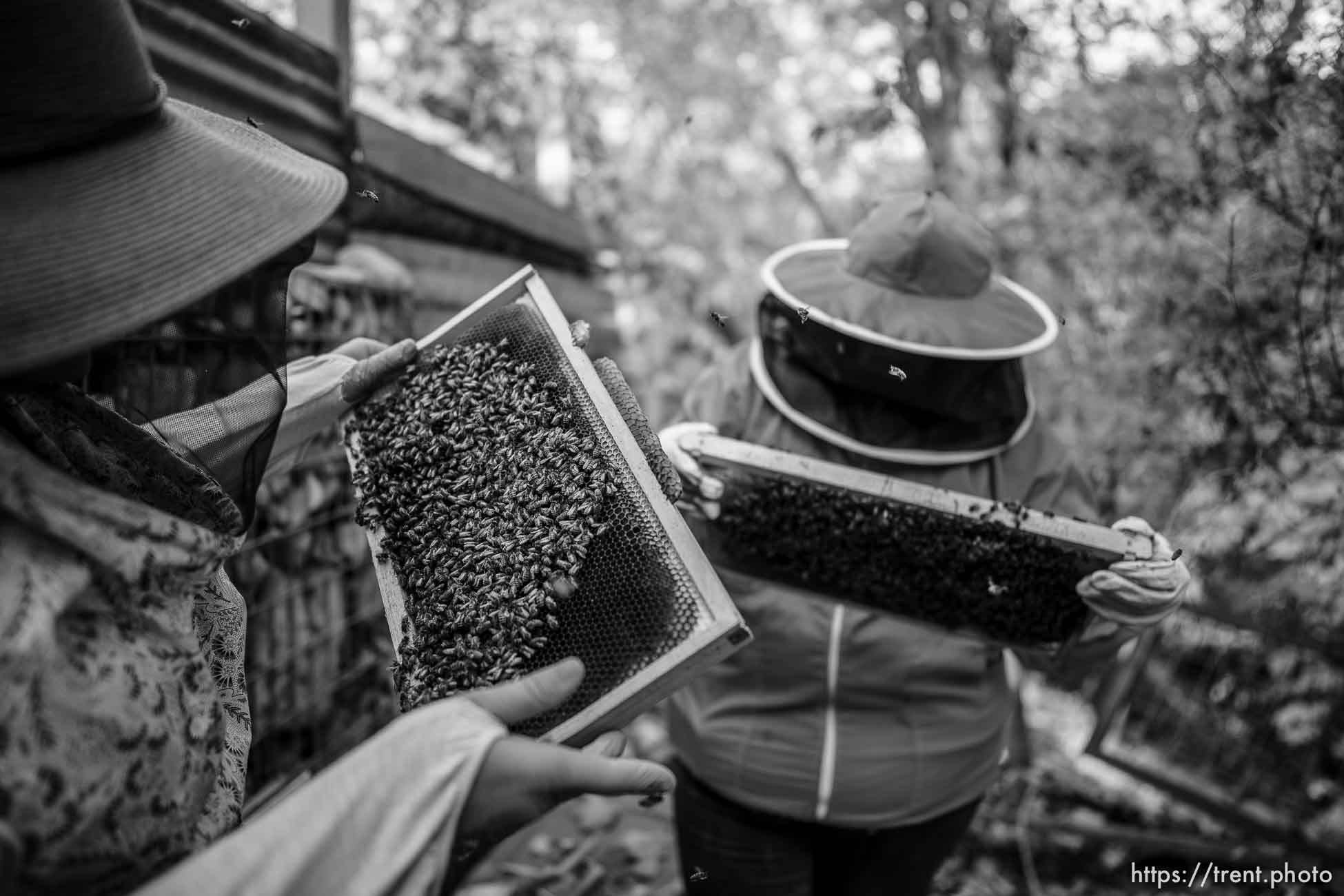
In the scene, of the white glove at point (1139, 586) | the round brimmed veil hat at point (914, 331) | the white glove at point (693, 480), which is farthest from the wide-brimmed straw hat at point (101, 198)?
the white glove at point (1139, 586)

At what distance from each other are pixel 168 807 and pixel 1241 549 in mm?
4449

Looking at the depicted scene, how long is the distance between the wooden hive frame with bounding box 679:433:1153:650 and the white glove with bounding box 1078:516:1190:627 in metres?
0.05

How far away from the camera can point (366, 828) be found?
126 cm

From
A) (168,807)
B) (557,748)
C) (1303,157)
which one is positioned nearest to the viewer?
(168,807)

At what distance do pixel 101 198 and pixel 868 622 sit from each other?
2.07m

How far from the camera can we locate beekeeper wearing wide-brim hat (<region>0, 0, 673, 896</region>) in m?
1.14

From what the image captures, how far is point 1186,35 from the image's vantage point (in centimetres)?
398

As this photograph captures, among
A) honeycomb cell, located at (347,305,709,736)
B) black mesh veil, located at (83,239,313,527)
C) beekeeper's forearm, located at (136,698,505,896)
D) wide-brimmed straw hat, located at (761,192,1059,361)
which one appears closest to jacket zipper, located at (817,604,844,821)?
wide-brimmed straw hat, located at (761,192,1059,361)

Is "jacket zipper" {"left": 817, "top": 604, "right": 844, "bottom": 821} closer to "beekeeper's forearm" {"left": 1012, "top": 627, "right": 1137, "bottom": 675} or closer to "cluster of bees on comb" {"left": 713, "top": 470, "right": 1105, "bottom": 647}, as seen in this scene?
"cluster of bees on comb" {"left": 713, "top": 470, "right": 1105, "bottom": 647}

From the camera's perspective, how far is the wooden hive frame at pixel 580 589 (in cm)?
163

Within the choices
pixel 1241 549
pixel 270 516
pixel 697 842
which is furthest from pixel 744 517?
pixel 1241 549

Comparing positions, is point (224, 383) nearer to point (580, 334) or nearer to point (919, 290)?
point (580, 334)

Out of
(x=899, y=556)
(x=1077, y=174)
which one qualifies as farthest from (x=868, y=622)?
(x=1077, y=174)

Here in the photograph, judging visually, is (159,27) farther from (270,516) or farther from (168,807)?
(168,807)
